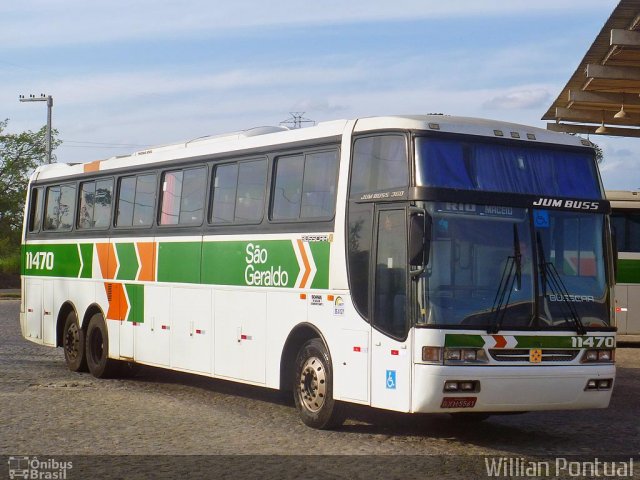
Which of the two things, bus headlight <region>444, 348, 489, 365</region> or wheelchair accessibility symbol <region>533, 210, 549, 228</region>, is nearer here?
bus headlight <region>444, 348, 489, 365</region>

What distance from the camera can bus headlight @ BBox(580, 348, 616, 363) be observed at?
450 inches

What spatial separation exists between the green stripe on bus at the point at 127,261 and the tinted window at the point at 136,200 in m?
0.33

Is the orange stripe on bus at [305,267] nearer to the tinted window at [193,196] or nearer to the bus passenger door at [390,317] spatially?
the bus passenger door at [390,317]

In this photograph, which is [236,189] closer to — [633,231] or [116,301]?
[116,301]

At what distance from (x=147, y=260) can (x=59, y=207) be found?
3.90 metres

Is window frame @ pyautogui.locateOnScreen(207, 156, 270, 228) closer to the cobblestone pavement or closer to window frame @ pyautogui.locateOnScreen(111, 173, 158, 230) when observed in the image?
window frame @ pyautogui.locateOnScreen(111, 173, 158, 230)

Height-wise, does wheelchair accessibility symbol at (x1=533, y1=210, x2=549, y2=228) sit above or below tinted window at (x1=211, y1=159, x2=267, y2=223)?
below

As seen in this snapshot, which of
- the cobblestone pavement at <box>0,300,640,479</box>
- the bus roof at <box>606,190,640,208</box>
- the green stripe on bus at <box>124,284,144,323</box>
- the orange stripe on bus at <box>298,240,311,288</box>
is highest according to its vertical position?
the bus roof at <box>606,190,640,208</box>

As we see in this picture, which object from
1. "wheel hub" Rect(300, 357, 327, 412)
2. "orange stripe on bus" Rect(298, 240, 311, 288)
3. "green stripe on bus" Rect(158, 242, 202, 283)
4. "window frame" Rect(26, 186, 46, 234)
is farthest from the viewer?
"window frame" Rect(26, 186, 46, 234)

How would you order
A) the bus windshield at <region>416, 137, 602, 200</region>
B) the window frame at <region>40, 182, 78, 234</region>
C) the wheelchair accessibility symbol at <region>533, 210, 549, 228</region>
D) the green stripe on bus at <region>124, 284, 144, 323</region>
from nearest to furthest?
the bus windshield at <region>416, 137, 602, 200</region>, the wheelchair accessibility symbol at <region>533, 210, 549, 228</region>, the green stripe on bus at <region>124, 284, 144, 323</region>, the window frame at <region>40, 182, 78, 234</region>

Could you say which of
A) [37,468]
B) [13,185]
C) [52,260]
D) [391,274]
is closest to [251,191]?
[391,274]

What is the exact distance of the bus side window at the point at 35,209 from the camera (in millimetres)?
20475

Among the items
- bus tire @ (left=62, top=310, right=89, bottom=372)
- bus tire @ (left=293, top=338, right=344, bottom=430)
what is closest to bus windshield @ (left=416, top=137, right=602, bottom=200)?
bus tire @ (left=293, top=338, right=344, bottom=430)

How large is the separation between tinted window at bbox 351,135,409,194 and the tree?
49.9 meters
